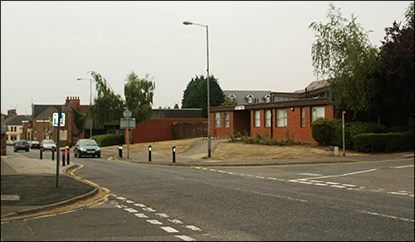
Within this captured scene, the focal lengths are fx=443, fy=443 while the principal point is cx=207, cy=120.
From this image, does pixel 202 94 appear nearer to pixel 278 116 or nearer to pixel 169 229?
pixel 278 116

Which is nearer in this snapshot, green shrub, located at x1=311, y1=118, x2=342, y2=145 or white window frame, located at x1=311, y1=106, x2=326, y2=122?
green shrub, located at x1=311, y1=118, x2=342, y2=145

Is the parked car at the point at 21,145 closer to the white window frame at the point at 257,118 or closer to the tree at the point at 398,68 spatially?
the white window frame at the point at 257,118

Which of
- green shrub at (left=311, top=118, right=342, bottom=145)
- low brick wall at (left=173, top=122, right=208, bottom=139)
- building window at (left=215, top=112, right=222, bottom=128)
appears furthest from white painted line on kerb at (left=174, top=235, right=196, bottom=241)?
low brick wall at (left=173, top=122, right=208, bottom=139)

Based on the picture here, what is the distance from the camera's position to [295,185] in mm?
15195

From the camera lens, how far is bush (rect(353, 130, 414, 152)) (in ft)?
94.0

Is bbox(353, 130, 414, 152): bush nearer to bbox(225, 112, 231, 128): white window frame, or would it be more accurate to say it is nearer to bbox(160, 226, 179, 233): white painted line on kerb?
bbox(225, 112, 231, 128): white window frame

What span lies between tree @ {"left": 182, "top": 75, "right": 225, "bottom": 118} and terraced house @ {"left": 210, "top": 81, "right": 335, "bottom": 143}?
120ft

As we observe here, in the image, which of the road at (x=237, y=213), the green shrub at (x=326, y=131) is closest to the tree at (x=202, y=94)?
the green shrub at (x=326, y=131)

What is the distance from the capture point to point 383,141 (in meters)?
28.9

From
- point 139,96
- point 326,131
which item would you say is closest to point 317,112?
point 326,131

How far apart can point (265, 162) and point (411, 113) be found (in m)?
14.7

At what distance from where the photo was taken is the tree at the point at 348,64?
3128 cm

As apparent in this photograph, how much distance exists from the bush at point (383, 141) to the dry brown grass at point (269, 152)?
0.79m

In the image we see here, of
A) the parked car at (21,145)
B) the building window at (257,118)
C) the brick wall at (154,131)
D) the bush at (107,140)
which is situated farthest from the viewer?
the brick wall at (154,131)
